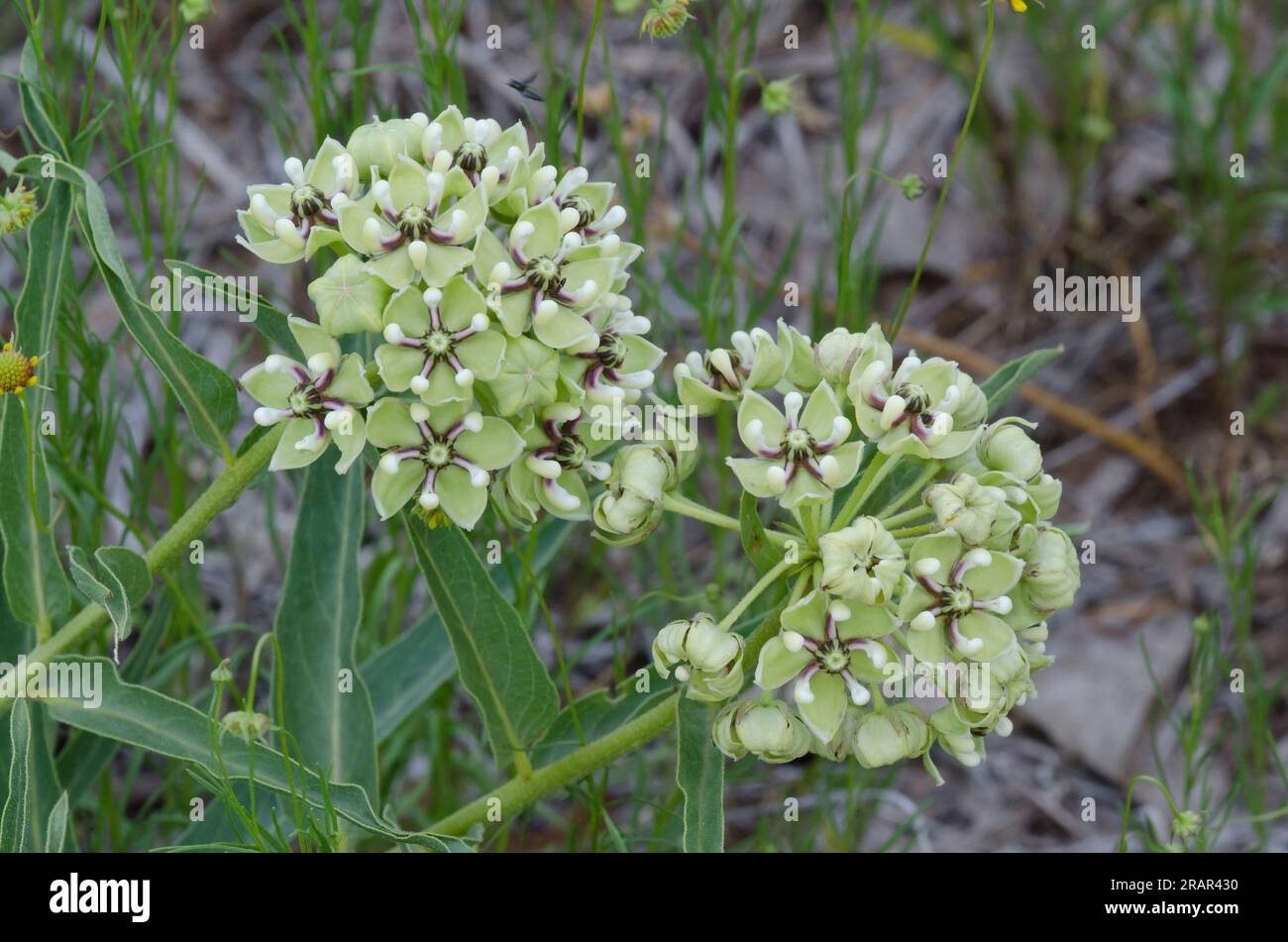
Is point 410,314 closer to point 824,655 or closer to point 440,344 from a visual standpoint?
point 440,344

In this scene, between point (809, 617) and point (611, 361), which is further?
point (611, 361)

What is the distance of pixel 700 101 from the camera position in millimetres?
3506

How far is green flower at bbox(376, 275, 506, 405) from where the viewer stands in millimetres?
1519

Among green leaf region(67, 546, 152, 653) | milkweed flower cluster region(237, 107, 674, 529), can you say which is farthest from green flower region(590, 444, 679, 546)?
green leaf region(67, 546, 152, 653)

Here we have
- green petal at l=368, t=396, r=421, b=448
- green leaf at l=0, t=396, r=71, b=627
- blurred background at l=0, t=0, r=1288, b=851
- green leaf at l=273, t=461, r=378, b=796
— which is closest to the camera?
green petal at l=368, t=396, r=421, b=448

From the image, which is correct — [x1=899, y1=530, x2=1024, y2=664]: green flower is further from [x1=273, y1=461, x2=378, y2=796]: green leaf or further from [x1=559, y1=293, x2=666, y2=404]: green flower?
[x1=273, y1=461, x2=378, y2=796]: green leaf

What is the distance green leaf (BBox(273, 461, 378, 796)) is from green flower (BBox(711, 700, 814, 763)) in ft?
1.91

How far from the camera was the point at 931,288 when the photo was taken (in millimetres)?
3469

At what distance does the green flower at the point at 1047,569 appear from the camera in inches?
60.7

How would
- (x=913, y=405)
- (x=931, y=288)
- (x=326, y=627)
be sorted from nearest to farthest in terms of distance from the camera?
1. (x=913, y=405)
2. (x=326, y=627)
3. (x=931, y=288)

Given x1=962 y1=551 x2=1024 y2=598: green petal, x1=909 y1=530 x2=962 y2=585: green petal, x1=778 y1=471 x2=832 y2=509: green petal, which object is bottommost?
x1=962 y1=551 x2=1024 y2=598: green petal

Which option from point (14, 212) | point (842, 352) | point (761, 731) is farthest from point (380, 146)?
point (761, 731)

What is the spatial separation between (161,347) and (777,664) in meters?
0.83
